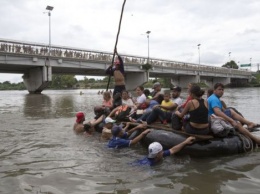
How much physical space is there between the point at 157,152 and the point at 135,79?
4726cm

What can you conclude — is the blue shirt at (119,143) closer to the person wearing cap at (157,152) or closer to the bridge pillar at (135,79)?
the person wearing cap at (157,152)

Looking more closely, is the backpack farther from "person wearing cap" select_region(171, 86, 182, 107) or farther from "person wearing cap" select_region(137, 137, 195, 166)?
"person wearing cap" select_region(137, 137, 195, 166)

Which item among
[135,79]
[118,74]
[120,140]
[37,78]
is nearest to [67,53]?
[37,78]

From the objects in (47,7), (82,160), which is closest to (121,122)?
(82,160)

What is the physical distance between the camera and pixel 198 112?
6.30 meters

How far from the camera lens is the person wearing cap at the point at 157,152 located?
5836 mm

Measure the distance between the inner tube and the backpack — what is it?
2.47 meters

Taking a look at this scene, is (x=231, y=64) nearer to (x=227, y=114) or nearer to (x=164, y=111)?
(x=164, y=111)

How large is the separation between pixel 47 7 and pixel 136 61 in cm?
1519

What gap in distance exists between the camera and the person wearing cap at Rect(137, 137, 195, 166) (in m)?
5.84

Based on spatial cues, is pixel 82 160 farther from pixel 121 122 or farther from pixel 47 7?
pixel 47 7

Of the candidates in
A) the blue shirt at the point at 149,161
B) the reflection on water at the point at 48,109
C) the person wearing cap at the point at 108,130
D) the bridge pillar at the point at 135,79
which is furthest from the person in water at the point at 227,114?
the bridge pillar at the point at 135,79

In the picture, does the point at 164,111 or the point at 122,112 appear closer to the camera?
the point at 164,111

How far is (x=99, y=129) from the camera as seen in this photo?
32.3ft
